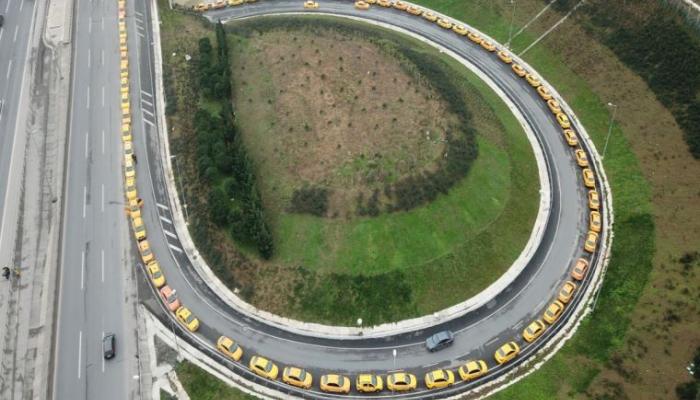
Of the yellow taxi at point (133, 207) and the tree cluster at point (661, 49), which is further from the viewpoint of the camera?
the tree cluster at point (661, 49)

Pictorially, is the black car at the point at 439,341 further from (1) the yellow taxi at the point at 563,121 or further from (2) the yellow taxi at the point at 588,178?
(1) the yellow taxi at the point at 563,121

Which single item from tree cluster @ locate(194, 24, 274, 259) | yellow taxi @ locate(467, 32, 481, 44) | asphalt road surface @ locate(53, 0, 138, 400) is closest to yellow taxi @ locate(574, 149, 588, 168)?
yellow taxi @ locate(467, 32, 481, 44)

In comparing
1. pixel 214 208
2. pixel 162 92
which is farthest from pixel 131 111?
pixel 214 208

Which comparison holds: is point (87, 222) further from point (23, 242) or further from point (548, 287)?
point (548, 287)

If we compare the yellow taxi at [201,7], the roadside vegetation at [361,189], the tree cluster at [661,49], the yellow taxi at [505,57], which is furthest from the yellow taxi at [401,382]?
the yellow taxi at [201,7]

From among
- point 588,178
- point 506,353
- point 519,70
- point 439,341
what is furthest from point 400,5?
point 506,353

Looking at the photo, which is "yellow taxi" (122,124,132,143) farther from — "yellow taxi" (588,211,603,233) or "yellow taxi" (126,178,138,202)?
"yellow taxi" (588,211,603,233)
